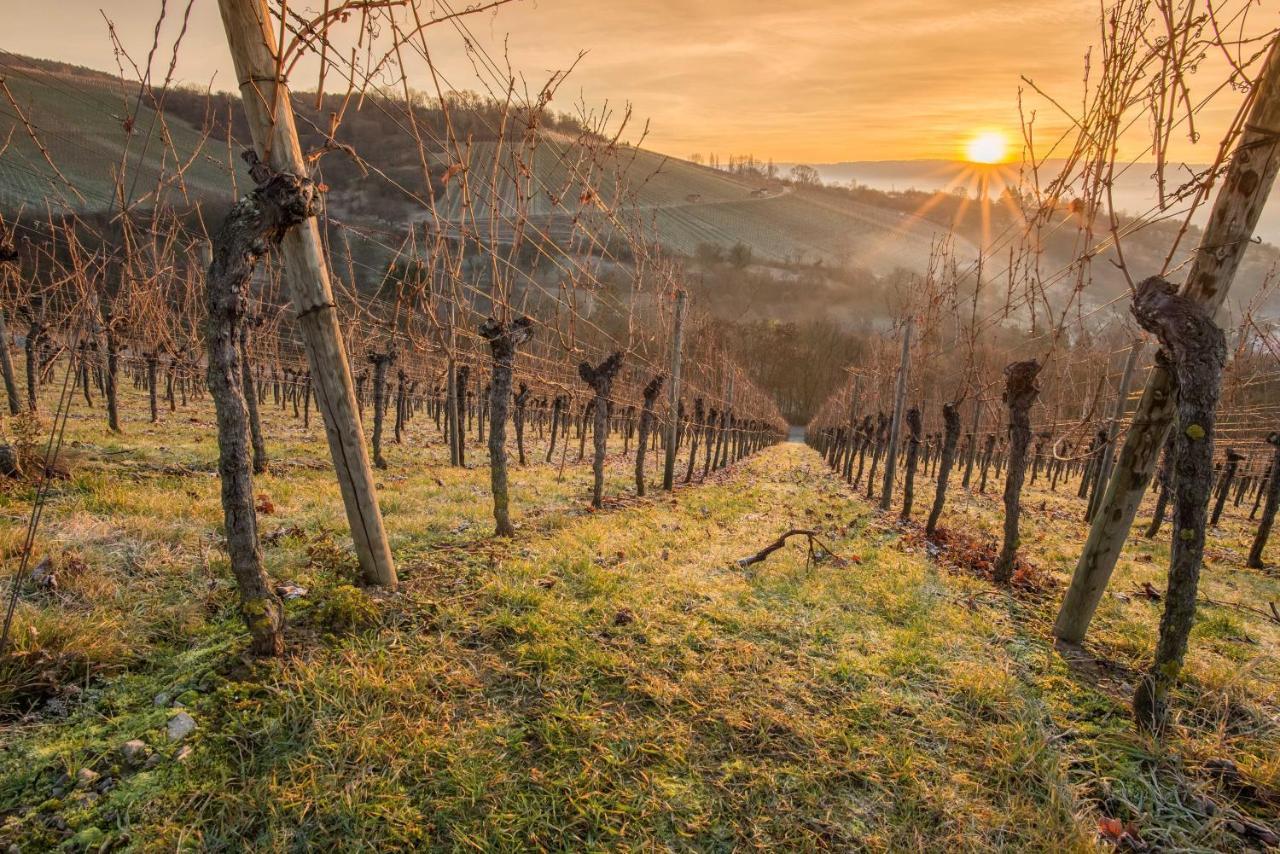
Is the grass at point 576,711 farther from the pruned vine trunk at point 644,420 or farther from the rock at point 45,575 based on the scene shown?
the pruned vine trunk at point 644,420

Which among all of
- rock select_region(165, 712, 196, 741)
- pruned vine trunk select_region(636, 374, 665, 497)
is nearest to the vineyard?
rock select_region(165, 712, 196, 741)

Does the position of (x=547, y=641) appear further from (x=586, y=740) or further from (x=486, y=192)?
(x=486, y=192)

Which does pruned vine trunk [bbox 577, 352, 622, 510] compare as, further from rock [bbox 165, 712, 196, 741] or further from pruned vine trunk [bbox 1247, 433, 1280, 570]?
pruned vine trunk [bbox 1247, 433, 1280, 570]

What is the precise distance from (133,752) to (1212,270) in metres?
6.73

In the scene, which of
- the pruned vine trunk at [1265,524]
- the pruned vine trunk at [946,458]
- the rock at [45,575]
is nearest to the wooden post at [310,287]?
the rock at [45,575]

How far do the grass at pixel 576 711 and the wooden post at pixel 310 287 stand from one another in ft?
1.59

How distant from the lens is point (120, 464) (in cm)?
809

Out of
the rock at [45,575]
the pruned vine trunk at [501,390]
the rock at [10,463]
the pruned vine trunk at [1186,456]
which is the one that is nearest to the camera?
the pruned vine trunk at [1186,456]

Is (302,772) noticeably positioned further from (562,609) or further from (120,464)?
(120,464)

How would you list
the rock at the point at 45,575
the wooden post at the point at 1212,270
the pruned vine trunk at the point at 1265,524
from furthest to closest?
Result: the pruned vine trunk at the point at 1265,524, the rock at the point at 45,575, the wooden post at the point at 1212,270

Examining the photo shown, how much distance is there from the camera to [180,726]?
8.81 ft

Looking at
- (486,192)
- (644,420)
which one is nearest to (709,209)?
(486,192)

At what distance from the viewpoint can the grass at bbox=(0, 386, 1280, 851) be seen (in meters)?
2.50

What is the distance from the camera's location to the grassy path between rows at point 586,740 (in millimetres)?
2443
